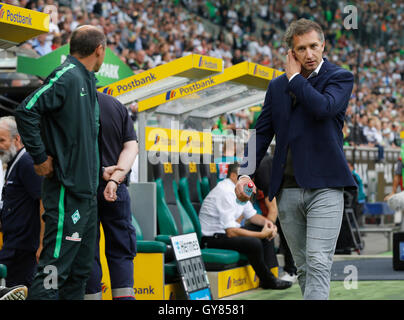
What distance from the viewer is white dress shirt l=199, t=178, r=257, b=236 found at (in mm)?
7047

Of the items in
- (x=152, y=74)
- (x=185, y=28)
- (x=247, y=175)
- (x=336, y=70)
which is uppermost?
(x=185, y=28)

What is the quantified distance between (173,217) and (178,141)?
33.3 inches

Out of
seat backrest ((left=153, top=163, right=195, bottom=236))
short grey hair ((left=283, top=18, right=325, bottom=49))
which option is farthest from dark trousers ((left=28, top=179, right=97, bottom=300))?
seat backrest ((left=153, top=163, right=195, bottom=236))

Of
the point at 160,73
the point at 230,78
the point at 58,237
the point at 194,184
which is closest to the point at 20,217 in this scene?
the point at 58,237

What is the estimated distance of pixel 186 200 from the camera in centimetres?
734

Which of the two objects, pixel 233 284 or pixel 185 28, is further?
pixel 185 28

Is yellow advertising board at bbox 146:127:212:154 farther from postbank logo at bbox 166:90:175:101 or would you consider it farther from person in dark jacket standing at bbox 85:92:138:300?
person in dark jacket standing at bbox 85:92:138:300

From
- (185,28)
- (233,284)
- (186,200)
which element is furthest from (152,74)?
(185,28)

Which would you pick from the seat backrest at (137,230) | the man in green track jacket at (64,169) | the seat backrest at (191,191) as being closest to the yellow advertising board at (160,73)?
the seat backrest at (137,230)

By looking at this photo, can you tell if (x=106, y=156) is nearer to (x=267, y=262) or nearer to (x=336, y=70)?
(x=336, y=70)

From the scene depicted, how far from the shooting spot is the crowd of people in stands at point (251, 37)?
1339 centimetres

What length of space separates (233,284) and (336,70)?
405 centimetres
